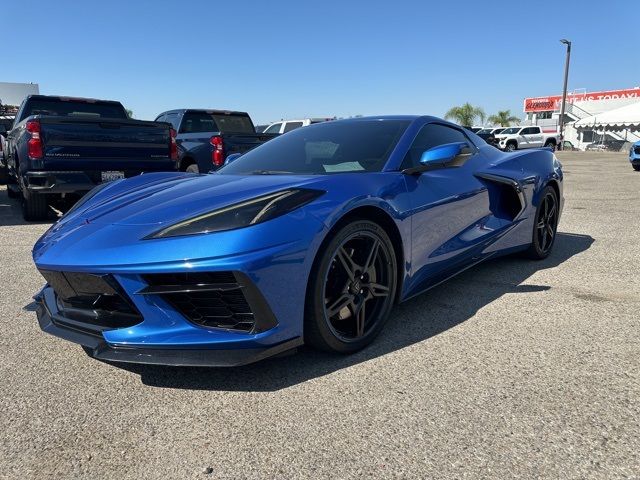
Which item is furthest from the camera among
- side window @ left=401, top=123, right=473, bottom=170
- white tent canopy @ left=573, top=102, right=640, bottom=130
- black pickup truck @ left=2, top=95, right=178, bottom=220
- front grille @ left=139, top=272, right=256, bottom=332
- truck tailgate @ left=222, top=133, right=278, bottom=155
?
white tent canopy @ left=573, top=102, right=640, bottom=130

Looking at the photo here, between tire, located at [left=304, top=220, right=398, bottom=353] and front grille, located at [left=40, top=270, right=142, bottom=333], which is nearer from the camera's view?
front grille, located at [left=40, top=270, right=142, bottom=333]

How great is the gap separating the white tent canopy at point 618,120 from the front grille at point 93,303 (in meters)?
41.4

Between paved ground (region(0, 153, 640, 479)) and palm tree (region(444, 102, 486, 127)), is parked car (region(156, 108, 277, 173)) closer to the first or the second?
paved ground (region(0, 153, 640, 479))

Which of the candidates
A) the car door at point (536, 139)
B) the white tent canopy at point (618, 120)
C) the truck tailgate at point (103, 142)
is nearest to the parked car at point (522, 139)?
the car door at point (536, 139)

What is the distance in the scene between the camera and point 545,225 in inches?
174

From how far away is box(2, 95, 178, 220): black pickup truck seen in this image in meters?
6.02

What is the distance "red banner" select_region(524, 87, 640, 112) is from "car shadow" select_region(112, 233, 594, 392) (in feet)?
175

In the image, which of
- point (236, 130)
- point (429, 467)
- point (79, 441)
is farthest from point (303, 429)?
point (236, 130)

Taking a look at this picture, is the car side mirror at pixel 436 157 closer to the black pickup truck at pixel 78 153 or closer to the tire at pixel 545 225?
the tire at pixel 545 225

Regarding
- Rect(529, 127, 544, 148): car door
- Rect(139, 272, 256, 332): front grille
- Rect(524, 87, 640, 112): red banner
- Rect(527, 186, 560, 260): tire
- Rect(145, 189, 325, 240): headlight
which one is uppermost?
Rect(524, 87, 640, 112): red banner

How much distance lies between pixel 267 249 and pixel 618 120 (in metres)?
43.0

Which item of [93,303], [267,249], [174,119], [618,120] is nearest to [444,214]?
[267,249]

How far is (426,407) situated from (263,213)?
3.43 ft

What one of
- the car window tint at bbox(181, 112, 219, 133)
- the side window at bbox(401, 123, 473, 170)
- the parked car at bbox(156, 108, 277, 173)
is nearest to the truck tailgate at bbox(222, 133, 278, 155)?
the parked car at bbox(156, 108, 277, 173)
